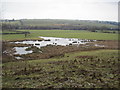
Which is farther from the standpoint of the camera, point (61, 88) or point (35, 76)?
point (35, 76)

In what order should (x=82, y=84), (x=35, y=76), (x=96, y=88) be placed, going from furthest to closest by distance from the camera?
(x=35, y=76) < (x=82, y=84) < (x=96, y=88)

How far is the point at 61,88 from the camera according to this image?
11125 mm

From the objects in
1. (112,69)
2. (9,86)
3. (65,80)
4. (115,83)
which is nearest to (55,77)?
(65,80)

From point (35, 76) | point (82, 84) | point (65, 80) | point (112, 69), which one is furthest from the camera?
point (112, 69)

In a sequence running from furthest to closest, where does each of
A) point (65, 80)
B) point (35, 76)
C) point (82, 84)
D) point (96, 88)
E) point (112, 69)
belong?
point (112, 69) < point (35, 76) < point (65, 80) < point (82, 84) < point (96, 88)

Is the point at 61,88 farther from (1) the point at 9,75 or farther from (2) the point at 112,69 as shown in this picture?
(2) the point at 112,69

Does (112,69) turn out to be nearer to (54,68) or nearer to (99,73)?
(99,73)

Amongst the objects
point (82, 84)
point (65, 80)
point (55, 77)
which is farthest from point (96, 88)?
point (55, 77)

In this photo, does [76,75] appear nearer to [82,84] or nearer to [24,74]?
[82,84]

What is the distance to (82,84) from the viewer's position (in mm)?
11930

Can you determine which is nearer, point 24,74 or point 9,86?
point 9,86

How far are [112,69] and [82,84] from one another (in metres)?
5.63

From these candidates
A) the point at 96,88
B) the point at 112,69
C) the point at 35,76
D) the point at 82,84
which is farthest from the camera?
the point at 112,69

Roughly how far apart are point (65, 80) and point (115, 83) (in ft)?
13.9
